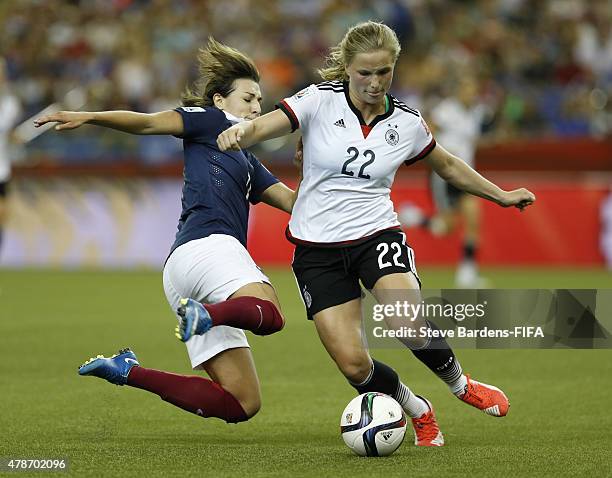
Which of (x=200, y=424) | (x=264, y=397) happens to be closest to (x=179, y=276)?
(x=200, y=424)

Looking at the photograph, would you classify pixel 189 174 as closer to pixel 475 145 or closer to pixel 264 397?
pixel 264 397

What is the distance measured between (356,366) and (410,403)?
419mm

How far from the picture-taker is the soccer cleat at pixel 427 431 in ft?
19.9

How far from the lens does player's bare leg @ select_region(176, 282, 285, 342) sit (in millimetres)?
5332

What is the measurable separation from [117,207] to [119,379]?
487 inches

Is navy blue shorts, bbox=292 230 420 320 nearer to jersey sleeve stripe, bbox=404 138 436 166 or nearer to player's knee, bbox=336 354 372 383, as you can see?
player's knee, bbox=336 354 372 383

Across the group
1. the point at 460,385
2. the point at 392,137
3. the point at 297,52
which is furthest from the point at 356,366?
the point at 297,52

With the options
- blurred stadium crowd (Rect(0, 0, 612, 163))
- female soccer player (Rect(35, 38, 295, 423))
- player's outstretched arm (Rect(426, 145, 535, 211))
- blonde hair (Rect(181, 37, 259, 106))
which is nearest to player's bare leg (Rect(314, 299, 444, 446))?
female soccer player (Rect(35, 38, 295, 423))

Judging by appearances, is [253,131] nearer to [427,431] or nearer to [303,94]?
[303,94]

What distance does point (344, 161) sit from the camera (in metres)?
5.93

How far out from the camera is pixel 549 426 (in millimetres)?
6613

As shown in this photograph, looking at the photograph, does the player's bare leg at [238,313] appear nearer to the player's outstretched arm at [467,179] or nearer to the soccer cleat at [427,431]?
the soccer cleat at [427,431]

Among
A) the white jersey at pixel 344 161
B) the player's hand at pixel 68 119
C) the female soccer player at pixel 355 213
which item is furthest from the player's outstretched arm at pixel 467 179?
the player's hand at pixel 68 119

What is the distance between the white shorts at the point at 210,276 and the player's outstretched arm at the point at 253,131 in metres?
0.69
